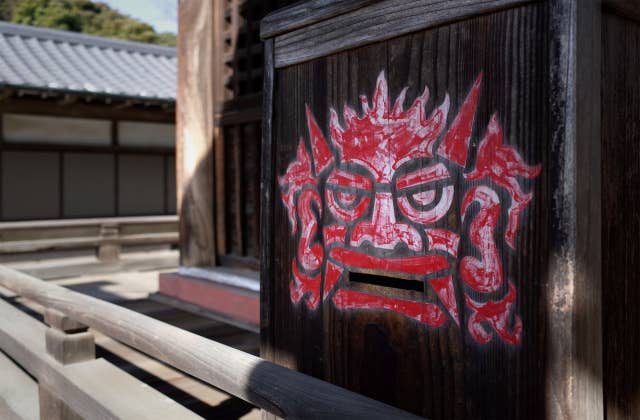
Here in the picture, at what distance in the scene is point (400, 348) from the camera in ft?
4.00

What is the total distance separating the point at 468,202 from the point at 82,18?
105 ft

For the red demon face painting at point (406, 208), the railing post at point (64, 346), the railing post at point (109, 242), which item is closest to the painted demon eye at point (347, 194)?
the red demon face painting at point (406, 208)

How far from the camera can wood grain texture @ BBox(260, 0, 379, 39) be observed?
4.26ft

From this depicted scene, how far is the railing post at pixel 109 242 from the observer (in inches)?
313

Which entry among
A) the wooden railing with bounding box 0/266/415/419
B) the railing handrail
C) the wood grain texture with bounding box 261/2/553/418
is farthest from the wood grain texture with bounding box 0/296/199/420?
the railing handrail

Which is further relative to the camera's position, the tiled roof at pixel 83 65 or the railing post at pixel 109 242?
the railing post at pixel 109 242

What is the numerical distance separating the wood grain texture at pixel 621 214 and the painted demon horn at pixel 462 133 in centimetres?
23

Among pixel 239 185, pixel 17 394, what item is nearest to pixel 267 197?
pixel 17 394

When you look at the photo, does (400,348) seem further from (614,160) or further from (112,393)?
(112,393)

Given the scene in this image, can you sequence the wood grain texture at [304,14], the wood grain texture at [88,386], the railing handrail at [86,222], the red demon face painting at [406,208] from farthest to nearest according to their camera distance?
the railing handrail at [86,222], the wood grain texture at [88,386], the wood grain texture at [304,14], the red demon face painting at [406,208]

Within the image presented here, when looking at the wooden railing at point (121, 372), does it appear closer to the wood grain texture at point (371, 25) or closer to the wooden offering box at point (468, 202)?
the wooden offering box at point (468, 202)

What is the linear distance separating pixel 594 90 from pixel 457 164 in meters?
0.27

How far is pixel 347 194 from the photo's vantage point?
1.32m

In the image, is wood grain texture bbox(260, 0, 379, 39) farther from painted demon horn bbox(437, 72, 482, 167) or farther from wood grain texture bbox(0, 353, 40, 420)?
wood grain texture bbox(0, 353, 40, 420)
